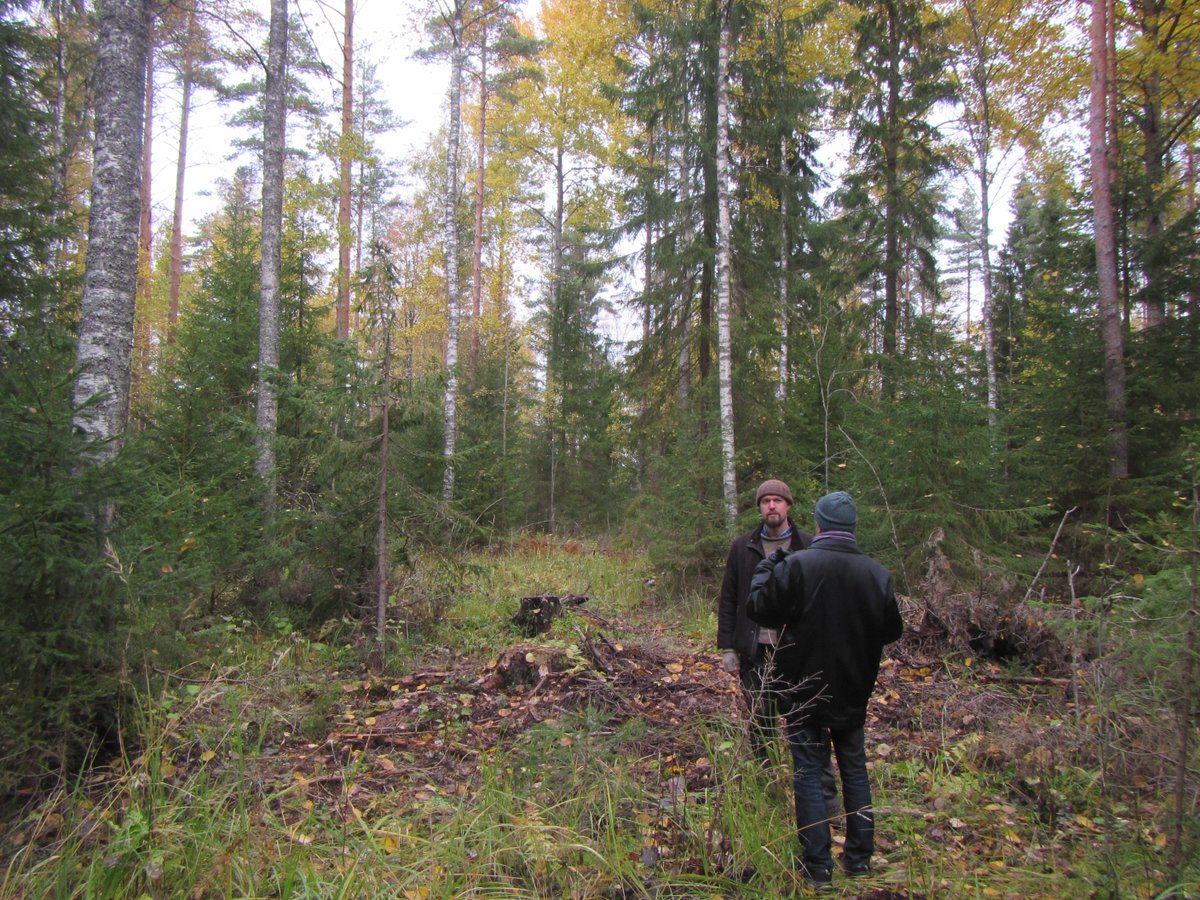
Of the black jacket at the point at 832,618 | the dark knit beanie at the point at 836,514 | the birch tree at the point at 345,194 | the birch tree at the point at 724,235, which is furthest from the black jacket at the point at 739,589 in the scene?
the birch tree at the point at 345,194

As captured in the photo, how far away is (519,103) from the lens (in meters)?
19.3

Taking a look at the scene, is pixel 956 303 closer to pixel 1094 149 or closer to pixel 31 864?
pixel 1094 149

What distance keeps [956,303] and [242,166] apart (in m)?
34.9

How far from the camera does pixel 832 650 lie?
3070 millimetres

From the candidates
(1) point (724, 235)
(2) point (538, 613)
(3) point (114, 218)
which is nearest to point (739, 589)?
(2) point (538, 613)

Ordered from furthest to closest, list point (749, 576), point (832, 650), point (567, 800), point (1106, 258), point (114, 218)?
point (1106, 258) → point (114, 218) → point (749, 576) → point (567, 800) → point (832, 650)

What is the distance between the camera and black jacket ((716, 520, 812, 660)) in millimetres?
3992

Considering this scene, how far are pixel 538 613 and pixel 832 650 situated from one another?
4.57 metres

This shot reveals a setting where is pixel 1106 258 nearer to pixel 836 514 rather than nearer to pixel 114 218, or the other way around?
pixel 836 514

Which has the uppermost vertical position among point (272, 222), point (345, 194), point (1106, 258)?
point (345, 194)

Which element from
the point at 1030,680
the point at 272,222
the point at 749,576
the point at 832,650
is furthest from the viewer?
the point at 272,222

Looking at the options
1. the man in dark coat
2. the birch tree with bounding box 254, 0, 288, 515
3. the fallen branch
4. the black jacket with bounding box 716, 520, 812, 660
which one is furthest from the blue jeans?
the birch tree with bounding box 254, 0, 288, 515

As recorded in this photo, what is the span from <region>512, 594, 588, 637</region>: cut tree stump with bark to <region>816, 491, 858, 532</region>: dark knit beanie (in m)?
4.42

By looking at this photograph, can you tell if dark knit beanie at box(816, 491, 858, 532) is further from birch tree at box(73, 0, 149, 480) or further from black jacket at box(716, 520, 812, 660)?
birch tree at box(73, 0, 149, 480)
